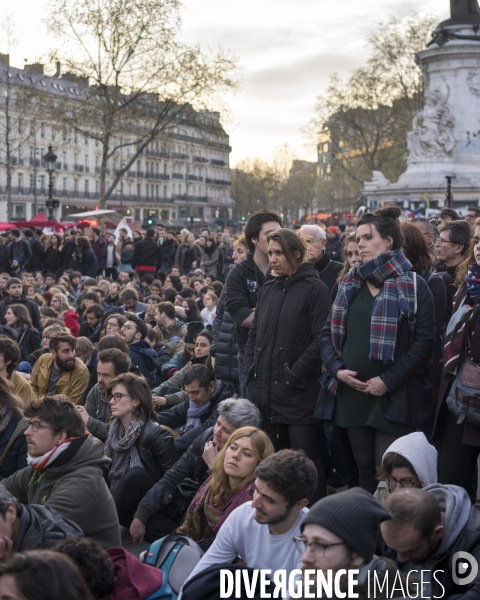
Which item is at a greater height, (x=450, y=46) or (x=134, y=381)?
(x=450, y=46)

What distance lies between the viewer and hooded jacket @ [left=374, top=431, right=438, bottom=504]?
5246 millimetres

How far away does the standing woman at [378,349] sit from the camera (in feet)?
19.4

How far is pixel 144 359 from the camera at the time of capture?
1005 centimetres

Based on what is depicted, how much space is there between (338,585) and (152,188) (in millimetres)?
108791

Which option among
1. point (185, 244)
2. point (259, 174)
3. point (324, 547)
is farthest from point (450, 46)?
point (259, 174)

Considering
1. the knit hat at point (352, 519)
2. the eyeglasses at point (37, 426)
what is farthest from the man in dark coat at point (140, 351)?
the knit hat at point (352, 519)

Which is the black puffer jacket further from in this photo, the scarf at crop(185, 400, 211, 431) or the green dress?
the green dress

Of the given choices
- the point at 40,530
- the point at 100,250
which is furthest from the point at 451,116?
the point at 40,530

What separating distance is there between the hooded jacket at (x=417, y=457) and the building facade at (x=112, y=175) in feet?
195

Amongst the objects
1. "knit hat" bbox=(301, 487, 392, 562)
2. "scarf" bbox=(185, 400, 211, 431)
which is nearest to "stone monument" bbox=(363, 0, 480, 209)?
"scarf" bbox=(185, 400, 211, 431)

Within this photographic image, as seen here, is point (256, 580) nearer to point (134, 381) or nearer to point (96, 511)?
point (96, 511)

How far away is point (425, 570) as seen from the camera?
176 inches

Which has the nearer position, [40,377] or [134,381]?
[134,381]

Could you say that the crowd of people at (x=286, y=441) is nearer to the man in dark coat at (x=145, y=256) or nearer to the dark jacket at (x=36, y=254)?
the man in dark coat at (x=145, y=256)
